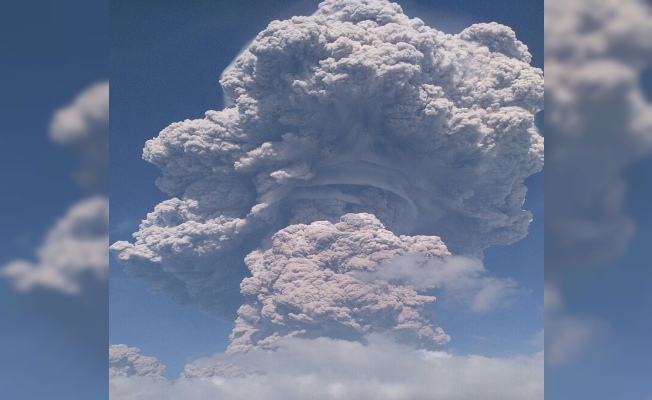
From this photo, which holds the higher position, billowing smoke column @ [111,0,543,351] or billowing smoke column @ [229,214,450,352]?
billowing smoke column @ [111,0,543,351]

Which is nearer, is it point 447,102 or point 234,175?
point 447,102

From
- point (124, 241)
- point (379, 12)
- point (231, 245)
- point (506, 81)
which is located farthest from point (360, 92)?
point (124, 241)

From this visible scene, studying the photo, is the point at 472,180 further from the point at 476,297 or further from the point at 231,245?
the point at 231,245

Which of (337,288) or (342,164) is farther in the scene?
(342,164)

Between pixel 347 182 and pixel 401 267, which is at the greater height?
pixel 347 182

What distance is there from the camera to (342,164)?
44.6 ft

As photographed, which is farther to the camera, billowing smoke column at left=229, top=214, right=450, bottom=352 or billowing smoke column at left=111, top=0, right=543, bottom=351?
billowing smoke column at left=229, top=214, right=450, bottom=352

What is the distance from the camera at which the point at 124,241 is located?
46.7 ft

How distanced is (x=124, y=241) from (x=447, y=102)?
592 centimetres

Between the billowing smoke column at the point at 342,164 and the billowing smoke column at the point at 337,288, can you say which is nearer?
the billowing smoke column at the point at 342,164

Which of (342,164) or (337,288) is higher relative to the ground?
(342,164)

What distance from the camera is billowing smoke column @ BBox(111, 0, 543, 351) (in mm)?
12430

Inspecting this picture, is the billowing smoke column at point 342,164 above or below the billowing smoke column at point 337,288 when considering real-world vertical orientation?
above

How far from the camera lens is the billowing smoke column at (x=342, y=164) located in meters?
12.4
